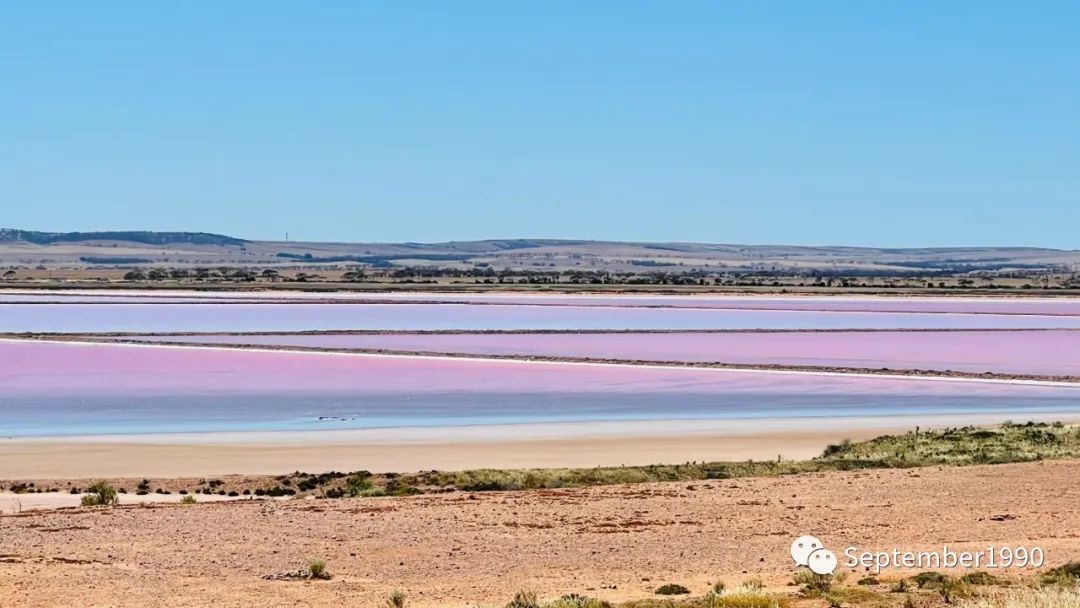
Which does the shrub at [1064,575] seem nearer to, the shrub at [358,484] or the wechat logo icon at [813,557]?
the wechat logo icon at [813,557]

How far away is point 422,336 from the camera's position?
46125 millimetres

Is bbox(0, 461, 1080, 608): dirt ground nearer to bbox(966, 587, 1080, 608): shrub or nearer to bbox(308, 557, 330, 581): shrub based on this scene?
bbox(308, 557, 330, 581): shrub

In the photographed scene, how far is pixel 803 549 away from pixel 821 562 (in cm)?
96

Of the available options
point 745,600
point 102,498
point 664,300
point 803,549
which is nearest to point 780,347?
point 102,498

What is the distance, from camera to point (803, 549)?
12.4 meters

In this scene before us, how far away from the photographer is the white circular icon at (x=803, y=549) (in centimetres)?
1191

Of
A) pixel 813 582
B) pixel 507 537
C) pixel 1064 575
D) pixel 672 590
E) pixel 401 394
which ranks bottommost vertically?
pixel 401 394

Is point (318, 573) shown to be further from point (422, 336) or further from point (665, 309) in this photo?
point (665, 309)

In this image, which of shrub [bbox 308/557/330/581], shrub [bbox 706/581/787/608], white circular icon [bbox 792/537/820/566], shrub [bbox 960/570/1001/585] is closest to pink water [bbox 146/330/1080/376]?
white circular icon [bbox 792/537/820/566]

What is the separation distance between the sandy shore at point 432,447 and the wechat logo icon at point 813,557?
814 centimetres

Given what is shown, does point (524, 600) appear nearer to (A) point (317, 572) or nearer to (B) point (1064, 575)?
(A) point (317, 572)

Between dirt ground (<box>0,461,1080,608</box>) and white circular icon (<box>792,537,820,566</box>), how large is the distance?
21cm

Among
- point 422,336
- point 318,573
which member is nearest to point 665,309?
point 422,336

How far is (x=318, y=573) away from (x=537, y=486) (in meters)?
5.88
